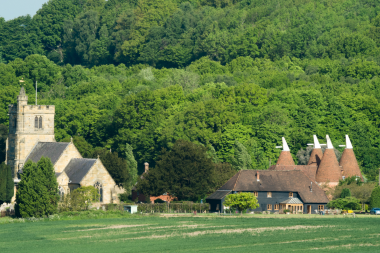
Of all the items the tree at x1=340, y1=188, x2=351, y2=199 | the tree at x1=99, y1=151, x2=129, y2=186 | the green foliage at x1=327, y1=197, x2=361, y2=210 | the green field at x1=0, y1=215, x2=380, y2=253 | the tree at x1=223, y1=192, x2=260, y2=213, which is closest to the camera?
the green field at x1=0, y1=215, x2=380, y2=253

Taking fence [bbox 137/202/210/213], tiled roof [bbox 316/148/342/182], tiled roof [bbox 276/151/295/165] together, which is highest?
tiled roof [bbox 276/151/295/165]

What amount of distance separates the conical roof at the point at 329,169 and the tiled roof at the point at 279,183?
4.30m

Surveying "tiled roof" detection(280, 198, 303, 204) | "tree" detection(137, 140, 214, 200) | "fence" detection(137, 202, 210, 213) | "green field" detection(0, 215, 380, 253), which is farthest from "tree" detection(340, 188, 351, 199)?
"green field" detection(0, 215, 380, 253)

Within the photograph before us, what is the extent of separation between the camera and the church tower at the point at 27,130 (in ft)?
343

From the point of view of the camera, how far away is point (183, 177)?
94.5 meters

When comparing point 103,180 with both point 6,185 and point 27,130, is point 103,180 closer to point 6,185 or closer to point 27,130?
point 6,185

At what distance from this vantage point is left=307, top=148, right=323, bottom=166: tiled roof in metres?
102

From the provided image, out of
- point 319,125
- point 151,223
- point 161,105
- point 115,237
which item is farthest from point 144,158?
point 115,237

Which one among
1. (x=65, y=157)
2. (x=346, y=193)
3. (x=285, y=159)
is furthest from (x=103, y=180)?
(x=346, y=193)

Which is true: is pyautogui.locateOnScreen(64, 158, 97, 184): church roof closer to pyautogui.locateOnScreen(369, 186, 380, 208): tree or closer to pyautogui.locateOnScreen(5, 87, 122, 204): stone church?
pyautogui.locateOnScreen(5, 87, 122, 204): stone church

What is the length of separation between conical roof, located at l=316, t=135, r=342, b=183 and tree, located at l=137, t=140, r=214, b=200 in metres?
12.8

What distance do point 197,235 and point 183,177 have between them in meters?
33.4

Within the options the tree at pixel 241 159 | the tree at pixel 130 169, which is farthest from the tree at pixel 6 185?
the tree at pixel 241 159

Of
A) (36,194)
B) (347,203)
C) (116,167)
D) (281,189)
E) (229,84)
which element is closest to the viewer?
(36,194)
